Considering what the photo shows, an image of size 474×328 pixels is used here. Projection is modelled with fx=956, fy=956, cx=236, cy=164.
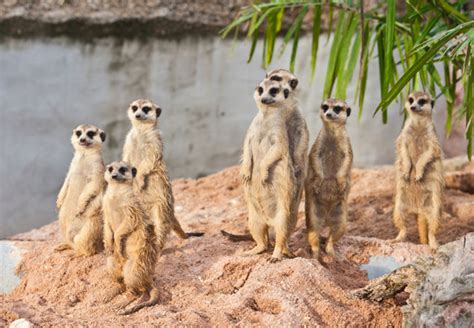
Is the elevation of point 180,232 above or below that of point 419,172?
below

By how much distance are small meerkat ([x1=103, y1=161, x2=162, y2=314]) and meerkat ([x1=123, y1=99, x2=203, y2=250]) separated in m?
0.48

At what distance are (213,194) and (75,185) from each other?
2.19 meters

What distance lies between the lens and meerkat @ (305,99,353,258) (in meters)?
5.51

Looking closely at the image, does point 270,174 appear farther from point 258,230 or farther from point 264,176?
point 258,230

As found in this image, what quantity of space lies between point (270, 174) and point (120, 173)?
916 mm

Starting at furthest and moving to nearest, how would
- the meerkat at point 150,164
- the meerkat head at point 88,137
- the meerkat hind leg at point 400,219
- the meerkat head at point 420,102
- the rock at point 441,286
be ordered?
the meerkat hind leg at point 400,219 → the meerkat head at point 420,102 → the meerkat head at point 88,137 → the meerkat at point 150,164 → the rock at point 441,286

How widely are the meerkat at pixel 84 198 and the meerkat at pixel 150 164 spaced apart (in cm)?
20

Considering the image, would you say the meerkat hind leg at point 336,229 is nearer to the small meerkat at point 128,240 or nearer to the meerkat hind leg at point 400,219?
the meerkat hind leg at point 400,219

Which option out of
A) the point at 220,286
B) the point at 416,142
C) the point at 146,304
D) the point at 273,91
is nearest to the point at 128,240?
the point at 146,304

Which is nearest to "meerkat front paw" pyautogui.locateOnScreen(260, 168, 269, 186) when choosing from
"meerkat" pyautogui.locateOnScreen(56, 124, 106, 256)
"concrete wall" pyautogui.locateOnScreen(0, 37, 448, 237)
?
"meerkat" pyautogui.locateOnScreen(56, 124, 106, 256)

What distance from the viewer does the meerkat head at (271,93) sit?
17.3ft

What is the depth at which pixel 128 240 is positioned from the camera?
4754 millimetres

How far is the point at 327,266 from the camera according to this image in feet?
17.6

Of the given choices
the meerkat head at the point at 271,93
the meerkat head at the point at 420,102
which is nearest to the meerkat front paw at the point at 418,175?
the meerkat head at the point at 420,102
